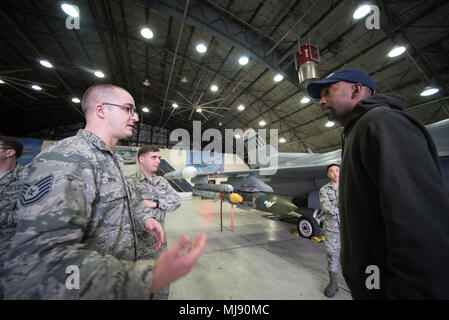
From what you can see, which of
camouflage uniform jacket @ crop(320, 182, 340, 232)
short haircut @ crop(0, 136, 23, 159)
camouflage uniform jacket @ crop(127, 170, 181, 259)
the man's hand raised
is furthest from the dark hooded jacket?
short haircut @ crop(0, 136, 23, 159)

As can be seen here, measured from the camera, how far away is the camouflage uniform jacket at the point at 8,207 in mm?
1517

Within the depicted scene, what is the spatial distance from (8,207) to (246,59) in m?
9.42

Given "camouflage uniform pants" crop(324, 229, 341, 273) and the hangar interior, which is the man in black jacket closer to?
"camouflage uniform pants" crop(324, 229, 341, 273)

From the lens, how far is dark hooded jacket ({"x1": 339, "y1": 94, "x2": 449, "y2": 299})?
70cm

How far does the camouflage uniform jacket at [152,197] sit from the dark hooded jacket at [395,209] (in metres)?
2.26

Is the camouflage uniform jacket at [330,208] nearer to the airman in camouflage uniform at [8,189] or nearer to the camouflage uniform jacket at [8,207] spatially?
the airman in camouflage uniform at [8,189]

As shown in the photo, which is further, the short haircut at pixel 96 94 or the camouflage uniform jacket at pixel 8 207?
the camouflage uniform jacket at pixel 8 207

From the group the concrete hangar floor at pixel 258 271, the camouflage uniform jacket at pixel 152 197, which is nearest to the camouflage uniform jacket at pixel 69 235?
the camouflage uniform jacket at pixel 152 197

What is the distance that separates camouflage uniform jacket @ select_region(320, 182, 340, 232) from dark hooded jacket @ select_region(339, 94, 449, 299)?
1.95 meters

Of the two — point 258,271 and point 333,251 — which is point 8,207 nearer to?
point 258,271

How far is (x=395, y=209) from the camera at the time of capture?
755 mm

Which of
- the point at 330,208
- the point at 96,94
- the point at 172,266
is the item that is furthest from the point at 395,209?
the point at 330,208

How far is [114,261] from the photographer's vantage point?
65cm
